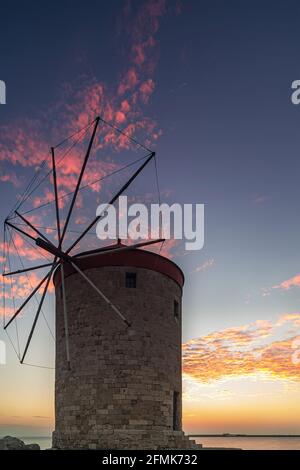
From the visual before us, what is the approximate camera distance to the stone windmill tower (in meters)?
20.1

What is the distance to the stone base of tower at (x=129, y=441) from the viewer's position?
19609 mm

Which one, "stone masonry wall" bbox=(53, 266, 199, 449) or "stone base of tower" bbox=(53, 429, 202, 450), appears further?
"stone masonry wall" bbox=(53, 266, 199, 449)

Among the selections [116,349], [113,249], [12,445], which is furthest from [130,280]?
[12,445]

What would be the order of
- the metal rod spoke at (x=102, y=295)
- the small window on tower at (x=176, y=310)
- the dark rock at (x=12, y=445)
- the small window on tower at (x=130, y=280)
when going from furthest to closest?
the small window on tower at (x=176, y=310)
the small window on tower at (x=130, y=280)
the dark rock at (x=12, y=445)
the metal rod spoke at (x=102, y=295)

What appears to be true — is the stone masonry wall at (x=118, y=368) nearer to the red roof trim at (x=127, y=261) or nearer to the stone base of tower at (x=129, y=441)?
the stone base of tower at (x=129, y=441)

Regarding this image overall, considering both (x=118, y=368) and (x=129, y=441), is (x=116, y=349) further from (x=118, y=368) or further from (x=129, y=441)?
(x=129, y=441)

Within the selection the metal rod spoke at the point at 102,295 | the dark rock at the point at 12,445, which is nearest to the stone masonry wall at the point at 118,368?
the metal rod spoke at the point at 102,295

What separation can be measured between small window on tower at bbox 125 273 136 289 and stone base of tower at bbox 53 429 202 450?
242 inches

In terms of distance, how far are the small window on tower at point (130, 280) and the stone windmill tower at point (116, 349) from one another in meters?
0.05

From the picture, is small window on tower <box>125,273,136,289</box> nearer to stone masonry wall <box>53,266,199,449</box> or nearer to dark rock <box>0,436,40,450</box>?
stone masonry wall <box>53,266,199,449</box>

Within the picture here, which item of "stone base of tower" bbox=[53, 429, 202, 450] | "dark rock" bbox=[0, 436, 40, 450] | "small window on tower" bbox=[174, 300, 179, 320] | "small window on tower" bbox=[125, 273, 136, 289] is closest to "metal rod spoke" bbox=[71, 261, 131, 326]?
"small window on tower" bbox=[125, 273, 136, 289]

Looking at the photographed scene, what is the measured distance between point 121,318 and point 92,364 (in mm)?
2354
